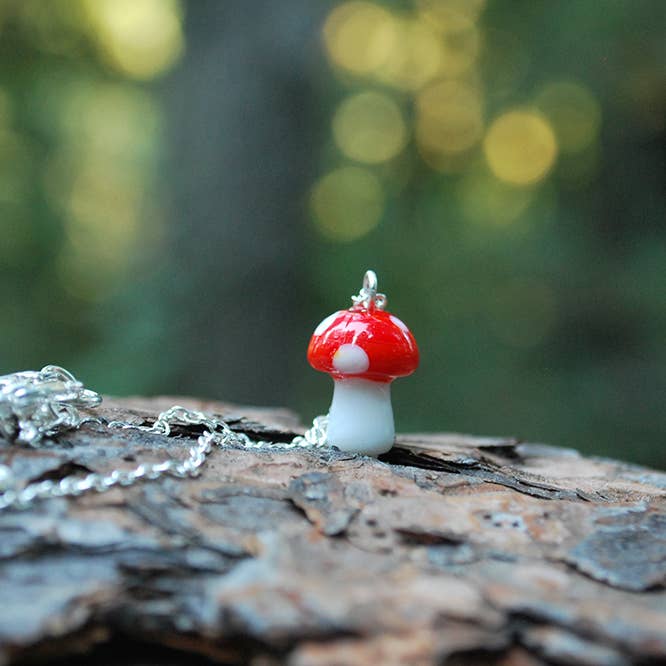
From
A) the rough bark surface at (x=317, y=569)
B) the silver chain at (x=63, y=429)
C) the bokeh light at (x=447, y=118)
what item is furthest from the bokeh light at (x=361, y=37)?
the rough bark surface at (x=317, y=569)

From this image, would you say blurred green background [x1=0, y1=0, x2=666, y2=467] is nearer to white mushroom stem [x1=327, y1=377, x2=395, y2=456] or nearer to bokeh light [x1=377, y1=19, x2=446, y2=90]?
bokeh light [x1=377, y1=19, x2=446, y2=90]

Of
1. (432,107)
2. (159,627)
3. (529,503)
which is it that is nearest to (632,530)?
(529,503)

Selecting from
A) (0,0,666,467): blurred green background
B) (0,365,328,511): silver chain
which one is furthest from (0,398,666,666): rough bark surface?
(0,0,666,467): blurred green background

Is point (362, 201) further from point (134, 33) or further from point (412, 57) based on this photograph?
point (134, 33)

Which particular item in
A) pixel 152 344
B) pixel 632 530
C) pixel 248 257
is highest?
pixel 248 257

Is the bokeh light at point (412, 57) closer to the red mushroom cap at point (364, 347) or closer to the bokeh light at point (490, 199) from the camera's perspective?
the bokeh light at point (490, 199)

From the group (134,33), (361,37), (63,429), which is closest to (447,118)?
(361,37)

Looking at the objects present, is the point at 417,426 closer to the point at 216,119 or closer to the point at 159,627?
the point at 216,119
